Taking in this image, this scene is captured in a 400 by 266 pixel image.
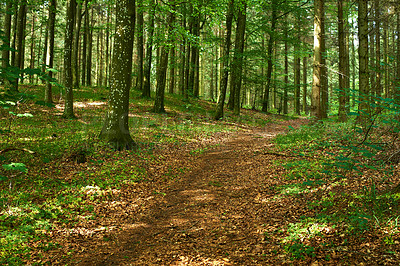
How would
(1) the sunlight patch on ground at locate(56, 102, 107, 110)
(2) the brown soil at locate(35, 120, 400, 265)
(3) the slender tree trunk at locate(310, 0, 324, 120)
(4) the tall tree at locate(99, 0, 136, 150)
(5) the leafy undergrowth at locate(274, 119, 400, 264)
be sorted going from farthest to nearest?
(1) the sunlight patch on ground at locate(56, 102, 107, 110) < (3) the slender tree trunk at locate(310, 0, 324, 120) < (4) the tall tree at locate(99, 0, 136, 150) < (2) the brown soil at locate(35, 120, 400, 265) < (5) the leafy undergrowth at locate(274, 119, 400, 264)

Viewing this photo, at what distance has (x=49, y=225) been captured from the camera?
4.58 metres

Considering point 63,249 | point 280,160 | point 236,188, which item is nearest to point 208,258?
point 63,249

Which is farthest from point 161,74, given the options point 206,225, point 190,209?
point 206,225

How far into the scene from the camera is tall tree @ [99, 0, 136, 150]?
28.9 ft

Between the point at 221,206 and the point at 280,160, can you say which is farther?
the point at 280,160

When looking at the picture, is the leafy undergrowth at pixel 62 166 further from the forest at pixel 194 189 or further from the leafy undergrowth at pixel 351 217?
the leafy undergrowth at pixel 351 217

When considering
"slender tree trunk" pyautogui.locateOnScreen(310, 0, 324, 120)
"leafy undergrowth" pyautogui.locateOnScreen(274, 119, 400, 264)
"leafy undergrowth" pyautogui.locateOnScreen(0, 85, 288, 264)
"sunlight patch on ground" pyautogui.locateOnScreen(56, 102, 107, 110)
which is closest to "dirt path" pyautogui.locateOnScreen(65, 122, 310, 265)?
"leafy undergrowth" pyautogui.locateOnScreen(274, 119, 400, 264)

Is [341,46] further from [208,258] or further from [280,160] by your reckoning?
[208,258]

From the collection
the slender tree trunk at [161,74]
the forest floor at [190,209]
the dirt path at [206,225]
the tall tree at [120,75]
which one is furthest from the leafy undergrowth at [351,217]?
the slender tree trunk at [161,74]

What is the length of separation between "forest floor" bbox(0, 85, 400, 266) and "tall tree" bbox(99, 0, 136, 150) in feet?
2.05

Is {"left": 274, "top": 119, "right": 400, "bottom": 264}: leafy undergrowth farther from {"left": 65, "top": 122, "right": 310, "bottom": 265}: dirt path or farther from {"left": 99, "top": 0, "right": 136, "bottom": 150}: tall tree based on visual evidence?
{"left": 99, "top": 0, "right": 136, "bottom": 150}: tall tree

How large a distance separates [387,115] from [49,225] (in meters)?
6.14

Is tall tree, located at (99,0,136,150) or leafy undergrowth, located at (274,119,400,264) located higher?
tall tree, located at (99,0,136,150)

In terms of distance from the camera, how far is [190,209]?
556 centimetres
